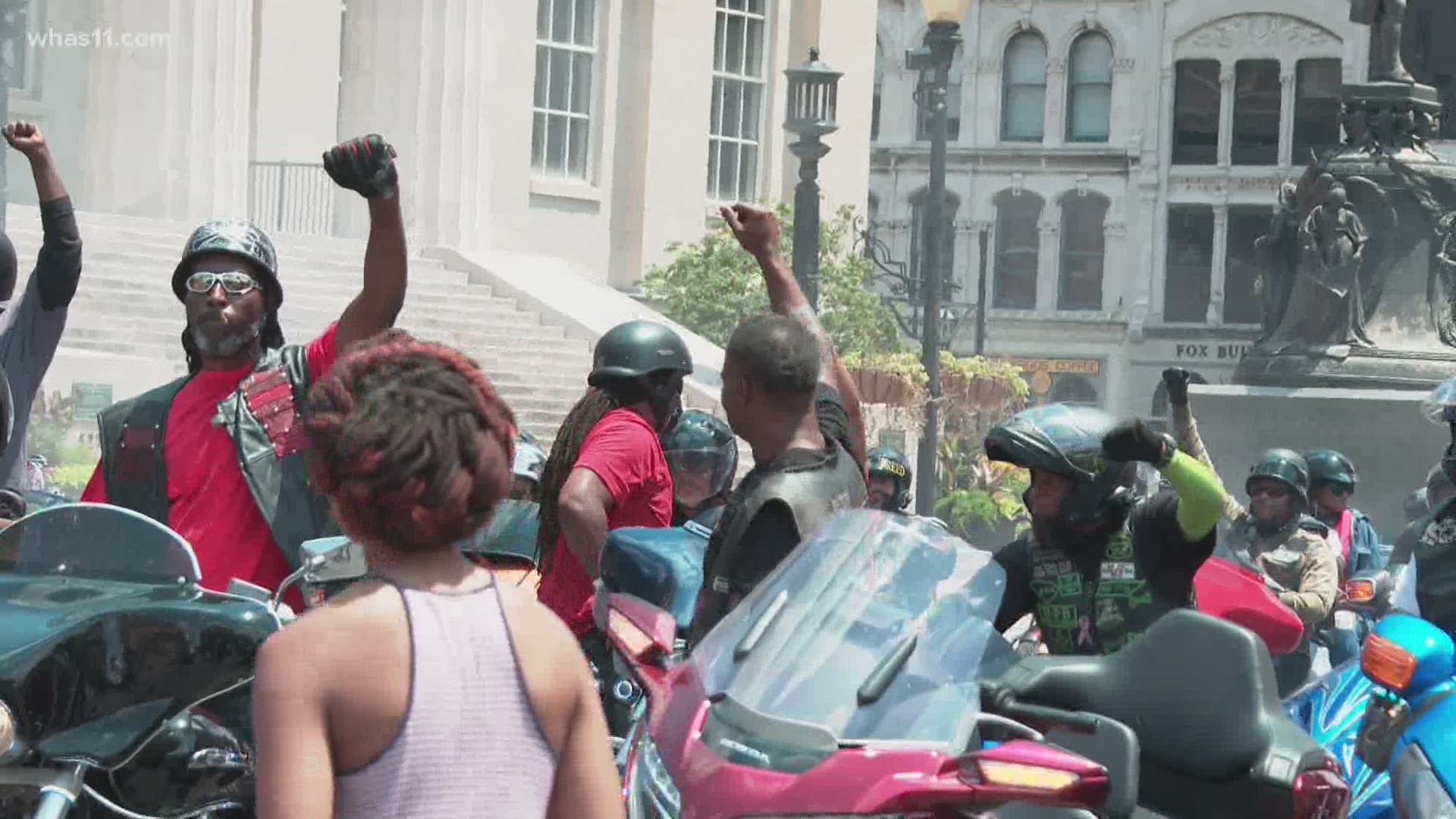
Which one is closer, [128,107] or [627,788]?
[627,788]

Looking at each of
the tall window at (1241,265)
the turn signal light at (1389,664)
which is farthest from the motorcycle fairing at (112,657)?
the tall window at (1241,265)

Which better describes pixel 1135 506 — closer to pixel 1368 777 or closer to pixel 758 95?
pixel 1368 777

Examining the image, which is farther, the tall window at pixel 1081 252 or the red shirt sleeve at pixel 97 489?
the tall window at pixel 1081 252

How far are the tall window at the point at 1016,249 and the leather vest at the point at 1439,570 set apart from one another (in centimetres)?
4698

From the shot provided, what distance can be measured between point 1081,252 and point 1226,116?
14.2 ft

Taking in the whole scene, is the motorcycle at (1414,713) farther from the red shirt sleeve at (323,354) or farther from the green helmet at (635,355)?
the red shirt sleeve at (323,354)

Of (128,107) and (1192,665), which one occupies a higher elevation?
(128,107)

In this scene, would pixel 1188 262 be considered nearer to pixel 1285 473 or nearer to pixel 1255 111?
pixel 1255 111

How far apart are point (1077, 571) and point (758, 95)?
28.1 metres

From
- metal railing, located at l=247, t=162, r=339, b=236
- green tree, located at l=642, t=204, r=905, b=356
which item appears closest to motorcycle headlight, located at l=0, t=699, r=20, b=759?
metal railing, located at l=247, t=162, r=339, b=236

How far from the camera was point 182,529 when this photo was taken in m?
4.84

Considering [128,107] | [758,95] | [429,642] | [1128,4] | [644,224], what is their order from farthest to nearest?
[1128,4]
[758,95]
[644,224]
[128,107]
[429,642]

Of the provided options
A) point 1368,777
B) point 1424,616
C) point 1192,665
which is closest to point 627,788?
point 1192,665

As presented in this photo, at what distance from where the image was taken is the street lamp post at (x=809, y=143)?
15289 mm
